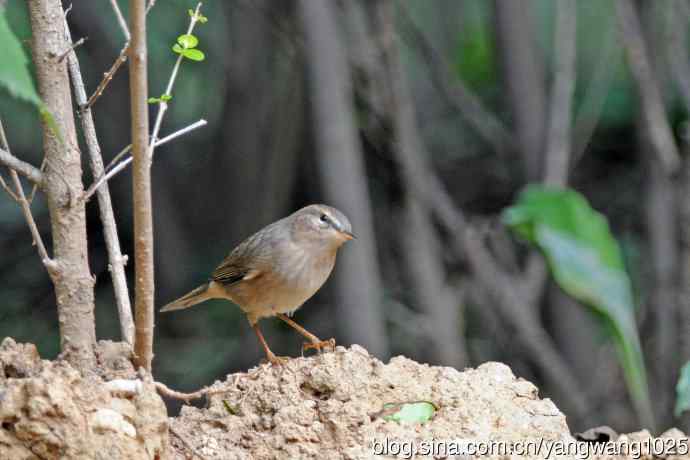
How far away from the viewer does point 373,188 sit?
26.6ft

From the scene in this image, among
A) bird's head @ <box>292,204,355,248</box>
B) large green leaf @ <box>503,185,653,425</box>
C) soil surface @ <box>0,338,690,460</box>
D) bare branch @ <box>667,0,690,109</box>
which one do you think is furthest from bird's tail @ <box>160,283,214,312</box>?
bare branch @ <box>667,0,690,109</box>

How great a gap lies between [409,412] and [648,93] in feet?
14.8

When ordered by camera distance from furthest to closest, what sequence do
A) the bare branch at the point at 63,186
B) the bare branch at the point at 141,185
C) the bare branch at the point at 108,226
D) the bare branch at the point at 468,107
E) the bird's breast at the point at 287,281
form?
the bare branch at the point at 468,107, the bird's breast at the point at 287,281, the bare branch at the point at 108,226, the bare branch at the point at 63,186, the bare branch at the point at 141,185

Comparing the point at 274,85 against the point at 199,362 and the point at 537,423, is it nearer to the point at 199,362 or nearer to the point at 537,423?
the point at 199,362

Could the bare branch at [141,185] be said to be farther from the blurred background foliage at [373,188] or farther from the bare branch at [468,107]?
the bare branch at [468,107]

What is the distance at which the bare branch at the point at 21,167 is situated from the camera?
2.53m

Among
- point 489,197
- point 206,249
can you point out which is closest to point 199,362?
point 206,249

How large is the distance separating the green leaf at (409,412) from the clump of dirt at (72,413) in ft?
2.32

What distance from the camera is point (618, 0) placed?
681 cm

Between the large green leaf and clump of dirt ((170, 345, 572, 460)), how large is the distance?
235cm

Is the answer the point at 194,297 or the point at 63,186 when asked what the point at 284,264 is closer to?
the point at 194,297

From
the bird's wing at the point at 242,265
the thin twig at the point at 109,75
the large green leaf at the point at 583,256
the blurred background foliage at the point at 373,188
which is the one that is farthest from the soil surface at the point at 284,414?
the blurred background foliage at the point at 373,188

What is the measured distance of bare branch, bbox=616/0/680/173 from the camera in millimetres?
6797

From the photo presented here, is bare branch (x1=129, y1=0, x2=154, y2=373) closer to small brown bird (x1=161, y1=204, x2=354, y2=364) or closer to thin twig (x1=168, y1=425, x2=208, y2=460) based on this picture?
thin twig (x1=168, y1=425, x2=208, y2=460)
